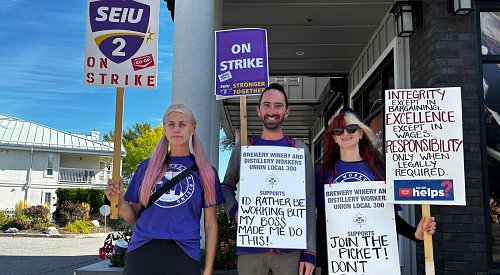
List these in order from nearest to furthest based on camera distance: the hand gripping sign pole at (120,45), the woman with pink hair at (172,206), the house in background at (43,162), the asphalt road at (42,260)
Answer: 1. the woman with pink hair at (172,206)
2. the hand gripping sign pole at (120,45)
3. the asphalt road at (42,260)
4. the house in background at (43,162)

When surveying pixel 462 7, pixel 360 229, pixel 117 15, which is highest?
pixel 462 7

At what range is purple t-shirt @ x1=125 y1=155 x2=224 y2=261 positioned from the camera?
265cm

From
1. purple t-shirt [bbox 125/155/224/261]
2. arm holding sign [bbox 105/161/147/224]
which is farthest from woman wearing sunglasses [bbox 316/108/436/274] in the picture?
arm holding sign [bbox 105/161/147/224]

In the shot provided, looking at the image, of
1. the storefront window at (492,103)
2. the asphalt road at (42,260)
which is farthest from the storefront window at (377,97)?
the asphalt road at (42,260)

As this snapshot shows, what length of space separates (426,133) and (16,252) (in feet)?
46.1

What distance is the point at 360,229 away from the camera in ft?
9.41

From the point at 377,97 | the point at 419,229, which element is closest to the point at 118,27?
the point at 419,229

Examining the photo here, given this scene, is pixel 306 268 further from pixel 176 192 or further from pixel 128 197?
pixel 128 197

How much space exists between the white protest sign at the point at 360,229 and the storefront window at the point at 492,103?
2.44m

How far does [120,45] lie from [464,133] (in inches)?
139

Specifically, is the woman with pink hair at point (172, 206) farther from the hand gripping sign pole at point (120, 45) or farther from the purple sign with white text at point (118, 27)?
the purple sign with white text at point (118, 27)

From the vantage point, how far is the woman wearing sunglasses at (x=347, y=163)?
2.99m

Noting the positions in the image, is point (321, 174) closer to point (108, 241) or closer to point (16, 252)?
point (108, 241)

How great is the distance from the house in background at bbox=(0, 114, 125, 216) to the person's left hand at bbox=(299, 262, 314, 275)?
32.3 meters
